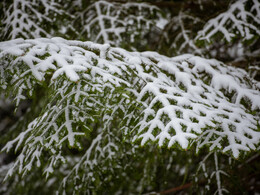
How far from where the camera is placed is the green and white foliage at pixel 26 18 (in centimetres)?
230

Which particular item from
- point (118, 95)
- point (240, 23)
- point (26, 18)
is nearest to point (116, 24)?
point (26, 18)

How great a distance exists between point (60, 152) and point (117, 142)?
1144 mm

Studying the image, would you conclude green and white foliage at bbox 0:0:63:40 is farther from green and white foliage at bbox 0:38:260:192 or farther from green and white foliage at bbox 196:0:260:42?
green and white foliage at bbox 196:0:260:42

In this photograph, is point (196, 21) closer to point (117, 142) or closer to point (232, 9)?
point (232, 9)

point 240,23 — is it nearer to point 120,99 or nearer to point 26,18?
point 120,99

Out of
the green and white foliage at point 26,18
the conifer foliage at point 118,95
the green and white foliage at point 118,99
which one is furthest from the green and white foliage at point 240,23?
the green and white foliage at point 26,18

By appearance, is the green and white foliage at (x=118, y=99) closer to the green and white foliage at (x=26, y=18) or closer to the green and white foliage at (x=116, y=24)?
the green and white foliage at (x=26, y=18)

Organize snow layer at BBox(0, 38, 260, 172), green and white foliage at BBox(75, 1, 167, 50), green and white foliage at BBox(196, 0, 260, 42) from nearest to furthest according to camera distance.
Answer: snow layer at BBox(0, 38, 260, 172), green and white foliage at BBox(196, 0, 260, 42), green and white foliage at BBox(75, 1, 167, 50)

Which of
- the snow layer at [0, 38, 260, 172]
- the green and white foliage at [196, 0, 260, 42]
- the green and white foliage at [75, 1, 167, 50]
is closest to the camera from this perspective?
the snow layer at [0, 38, 260, 172]

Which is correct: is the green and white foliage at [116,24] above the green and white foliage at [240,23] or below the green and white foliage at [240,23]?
below

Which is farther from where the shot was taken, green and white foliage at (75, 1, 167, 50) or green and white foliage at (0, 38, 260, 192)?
green and white foliage at (75, 1, 167, 50)

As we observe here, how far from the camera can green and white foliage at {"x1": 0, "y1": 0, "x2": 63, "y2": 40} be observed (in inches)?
90.4

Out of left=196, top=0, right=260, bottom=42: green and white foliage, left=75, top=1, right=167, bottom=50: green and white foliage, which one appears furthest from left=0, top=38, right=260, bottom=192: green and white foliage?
left=75, top=1, right=167, bottom=50: green and white foliage

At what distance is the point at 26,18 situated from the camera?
237 cm
